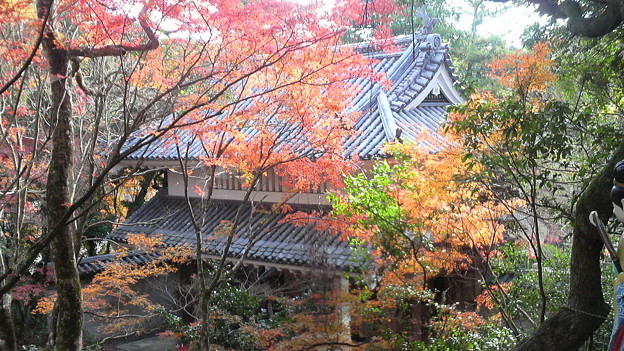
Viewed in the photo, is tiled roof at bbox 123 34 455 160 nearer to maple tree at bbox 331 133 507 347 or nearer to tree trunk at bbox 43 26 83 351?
maple tree at bbox 331 133 507 347

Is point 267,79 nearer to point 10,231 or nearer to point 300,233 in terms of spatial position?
point 300,233

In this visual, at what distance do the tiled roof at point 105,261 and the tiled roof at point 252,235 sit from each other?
544 millimetres

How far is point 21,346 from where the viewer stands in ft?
41.3

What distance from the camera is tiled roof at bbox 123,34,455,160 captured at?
10.8 m

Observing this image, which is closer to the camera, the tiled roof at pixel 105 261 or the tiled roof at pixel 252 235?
the tiled roof at pixel 252 235

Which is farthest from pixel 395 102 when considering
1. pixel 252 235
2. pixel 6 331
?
pixel 6 331

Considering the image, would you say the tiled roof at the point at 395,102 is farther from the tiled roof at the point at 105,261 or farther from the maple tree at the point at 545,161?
the maple tree at the point at 545,161

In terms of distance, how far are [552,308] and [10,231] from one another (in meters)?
12.0

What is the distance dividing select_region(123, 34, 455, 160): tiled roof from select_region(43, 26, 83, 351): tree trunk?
4435 millimetres

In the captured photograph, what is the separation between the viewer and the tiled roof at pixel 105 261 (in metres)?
13.8

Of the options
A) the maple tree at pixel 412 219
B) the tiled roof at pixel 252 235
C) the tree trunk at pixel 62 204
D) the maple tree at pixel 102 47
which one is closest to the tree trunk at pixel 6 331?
the maple tree at pixel 102 47

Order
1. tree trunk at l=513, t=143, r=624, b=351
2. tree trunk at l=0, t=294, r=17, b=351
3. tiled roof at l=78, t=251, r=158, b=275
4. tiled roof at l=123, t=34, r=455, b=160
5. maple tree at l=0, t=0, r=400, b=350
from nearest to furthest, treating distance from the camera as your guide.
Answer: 1. tree trunk at l=513, t=143, r=624, b=351
2. maple tree at l=0, t=0, r=400, b=350
3. tree trunk at l=0, t=294, r=17, b=351
4. tiled roof at l=123, t=34, r=455, b=160
5. tiled roof at l=78, t=251, r=158, b=275

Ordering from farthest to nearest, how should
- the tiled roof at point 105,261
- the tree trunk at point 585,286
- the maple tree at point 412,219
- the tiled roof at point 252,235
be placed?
the tiled roof at point 105,261 < the tiled roof at point 252,235 < the maple tree at point 412,219 < the tree trunk at point 585,286

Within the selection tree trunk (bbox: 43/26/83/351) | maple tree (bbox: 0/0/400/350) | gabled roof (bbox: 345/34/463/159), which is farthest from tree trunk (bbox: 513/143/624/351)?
gabled roof (bbox: 345/34/463/159)
